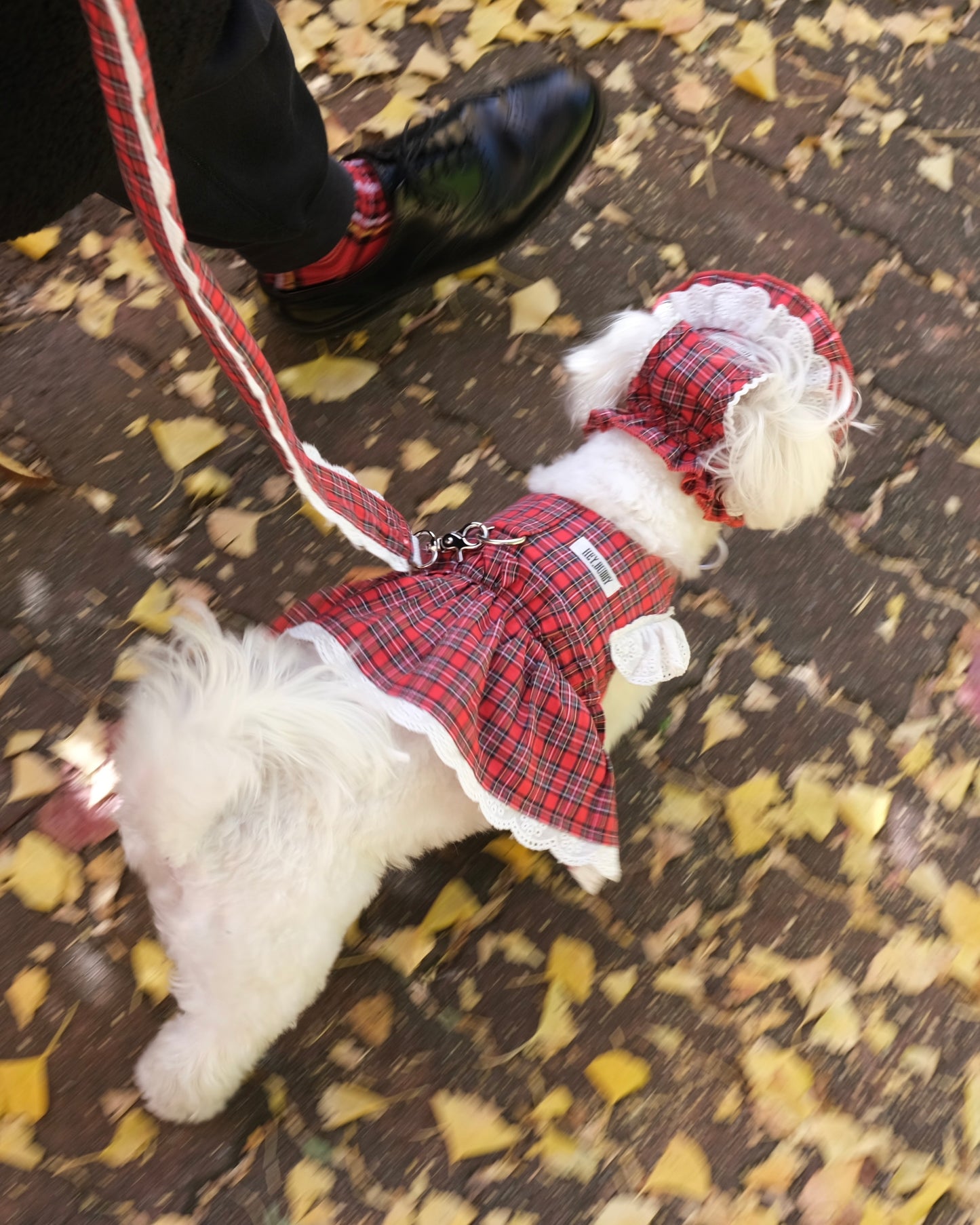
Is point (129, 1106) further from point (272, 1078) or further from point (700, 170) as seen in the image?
point (700, 170)

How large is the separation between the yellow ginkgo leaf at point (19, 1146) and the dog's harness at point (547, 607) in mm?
904

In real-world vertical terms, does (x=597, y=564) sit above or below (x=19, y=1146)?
above

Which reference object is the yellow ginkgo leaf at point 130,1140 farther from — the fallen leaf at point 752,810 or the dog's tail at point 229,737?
the fallen leaf at point 752,810

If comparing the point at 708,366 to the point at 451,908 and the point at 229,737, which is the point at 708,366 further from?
the point at 451,908

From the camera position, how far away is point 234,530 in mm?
1819

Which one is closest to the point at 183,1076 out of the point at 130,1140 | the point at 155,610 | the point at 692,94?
the point at 130,1140

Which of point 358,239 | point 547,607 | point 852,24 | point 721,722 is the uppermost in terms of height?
point 852,24

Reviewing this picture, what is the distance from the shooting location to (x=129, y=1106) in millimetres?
1382

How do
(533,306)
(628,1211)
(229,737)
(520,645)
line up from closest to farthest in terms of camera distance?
(229,737) < (520,645) < (628,1211) < (533,306)

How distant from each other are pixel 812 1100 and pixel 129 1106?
3.60ft

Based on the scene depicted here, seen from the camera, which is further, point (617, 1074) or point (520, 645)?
point (617, 1074)

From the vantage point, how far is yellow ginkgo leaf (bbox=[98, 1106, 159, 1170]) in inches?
53.4

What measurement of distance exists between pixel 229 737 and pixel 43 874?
0.76m

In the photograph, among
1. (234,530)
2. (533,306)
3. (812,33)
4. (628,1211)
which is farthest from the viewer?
(812,33)
